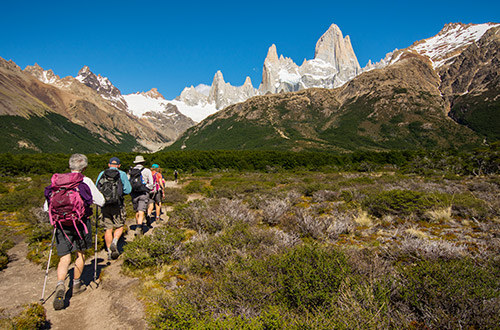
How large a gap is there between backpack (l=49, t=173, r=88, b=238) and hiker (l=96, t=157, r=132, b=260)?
1.45m

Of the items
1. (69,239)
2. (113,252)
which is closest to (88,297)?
(69,239)

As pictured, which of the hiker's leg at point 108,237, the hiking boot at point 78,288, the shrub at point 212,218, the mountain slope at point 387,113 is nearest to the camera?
the hiking boot at point 78,288

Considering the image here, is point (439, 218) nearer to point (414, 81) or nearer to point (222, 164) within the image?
point (222, 164)

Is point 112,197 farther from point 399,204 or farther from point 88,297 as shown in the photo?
point 399,204

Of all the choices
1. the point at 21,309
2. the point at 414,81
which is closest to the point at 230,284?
the point at 21,309

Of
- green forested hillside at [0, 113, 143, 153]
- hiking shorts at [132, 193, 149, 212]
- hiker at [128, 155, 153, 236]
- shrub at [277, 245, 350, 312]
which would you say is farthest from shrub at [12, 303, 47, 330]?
green forested hillside at [0, 113, 143, 153]

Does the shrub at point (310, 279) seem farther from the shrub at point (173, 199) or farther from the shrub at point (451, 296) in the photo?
the shrub at point (173, 199)

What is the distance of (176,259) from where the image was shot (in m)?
5.58

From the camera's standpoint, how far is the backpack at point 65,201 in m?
4.08

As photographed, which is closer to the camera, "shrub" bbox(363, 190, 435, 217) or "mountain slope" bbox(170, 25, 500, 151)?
"shrub" bbox(363, 190, 435, 217)

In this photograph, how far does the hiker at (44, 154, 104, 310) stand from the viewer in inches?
161

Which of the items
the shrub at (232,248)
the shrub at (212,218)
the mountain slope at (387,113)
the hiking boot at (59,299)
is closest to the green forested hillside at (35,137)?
the mountain slope at (387,113)

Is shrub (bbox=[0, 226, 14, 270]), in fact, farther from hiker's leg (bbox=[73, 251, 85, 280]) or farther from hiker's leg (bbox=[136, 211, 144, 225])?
hiker's leg (bbox=[136, 211, 144, 225])

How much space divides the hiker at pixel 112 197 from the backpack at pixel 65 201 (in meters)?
1.45
